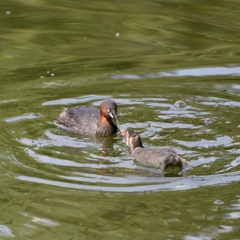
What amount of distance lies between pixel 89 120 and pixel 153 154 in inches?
77.7

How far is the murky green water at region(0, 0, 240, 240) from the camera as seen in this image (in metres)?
6.47

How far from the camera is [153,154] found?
7805 millimetres

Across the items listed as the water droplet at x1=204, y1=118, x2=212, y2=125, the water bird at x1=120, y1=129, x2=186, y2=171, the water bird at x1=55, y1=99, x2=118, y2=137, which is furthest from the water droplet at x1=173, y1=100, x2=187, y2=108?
the water bird at x1=120, y1=129, x2=186, y2=171

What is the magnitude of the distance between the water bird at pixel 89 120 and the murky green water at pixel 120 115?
0.48ft

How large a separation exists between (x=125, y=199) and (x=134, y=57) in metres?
5.78

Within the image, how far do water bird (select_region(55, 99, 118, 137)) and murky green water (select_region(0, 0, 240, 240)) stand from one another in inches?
5.8

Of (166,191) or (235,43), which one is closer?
(166,191)

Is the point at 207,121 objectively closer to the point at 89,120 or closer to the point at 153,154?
the point at 153,154

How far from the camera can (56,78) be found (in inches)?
441

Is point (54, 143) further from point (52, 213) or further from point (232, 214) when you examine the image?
point (232, 214)

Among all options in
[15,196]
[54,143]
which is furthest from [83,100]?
[15,196]

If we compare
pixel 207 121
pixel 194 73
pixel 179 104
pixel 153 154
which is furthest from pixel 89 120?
pixel 194 73

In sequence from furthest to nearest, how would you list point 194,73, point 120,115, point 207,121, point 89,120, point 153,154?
1. point 194,73
2. point 120,115
3. point 89,120
4. point 207,121
5. point 153,154

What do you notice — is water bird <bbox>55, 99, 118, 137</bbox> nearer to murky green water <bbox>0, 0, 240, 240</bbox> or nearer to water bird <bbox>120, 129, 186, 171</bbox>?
murky green water <bbox>0, 0, 240, 240</bbox>
